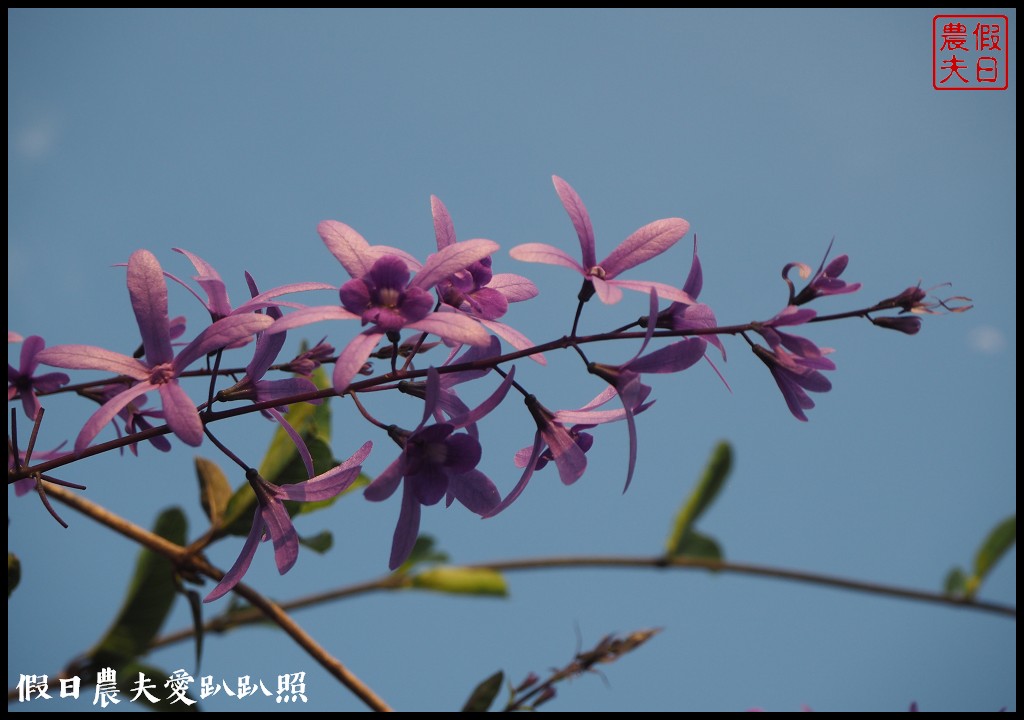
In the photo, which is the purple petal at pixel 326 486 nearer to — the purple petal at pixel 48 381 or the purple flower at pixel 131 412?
the purple flower at pixel 131 412

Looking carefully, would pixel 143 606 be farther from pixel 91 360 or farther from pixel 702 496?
pixel 702 496

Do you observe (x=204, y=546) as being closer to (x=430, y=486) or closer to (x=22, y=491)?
(x=22, y=491)

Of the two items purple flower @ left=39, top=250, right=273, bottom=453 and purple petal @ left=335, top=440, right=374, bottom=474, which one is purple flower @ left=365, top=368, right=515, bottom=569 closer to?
purple petal @ left=335, top=440, right=374, bottom=474

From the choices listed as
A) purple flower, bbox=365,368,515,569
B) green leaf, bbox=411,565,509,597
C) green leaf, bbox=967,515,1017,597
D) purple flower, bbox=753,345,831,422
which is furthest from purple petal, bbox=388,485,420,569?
green leaf, bbox=967,515,1017,597

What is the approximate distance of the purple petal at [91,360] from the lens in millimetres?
783

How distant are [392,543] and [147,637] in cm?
115

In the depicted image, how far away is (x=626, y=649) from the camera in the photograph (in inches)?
49.3

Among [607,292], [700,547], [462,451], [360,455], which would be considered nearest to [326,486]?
[360,455]

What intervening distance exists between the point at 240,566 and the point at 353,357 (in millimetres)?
298

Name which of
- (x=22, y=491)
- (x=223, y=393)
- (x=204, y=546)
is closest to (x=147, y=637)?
(x=204, y=546)

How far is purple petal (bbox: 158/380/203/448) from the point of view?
73 cm

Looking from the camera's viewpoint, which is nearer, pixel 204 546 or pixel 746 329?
pixel 746 329

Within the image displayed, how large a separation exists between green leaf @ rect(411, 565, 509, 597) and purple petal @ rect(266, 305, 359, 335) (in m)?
1.11

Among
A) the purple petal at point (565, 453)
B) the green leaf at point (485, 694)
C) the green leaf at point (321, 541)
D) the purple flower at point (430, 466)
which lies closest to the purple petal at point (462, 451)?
the purple flower at point (430, 466)
